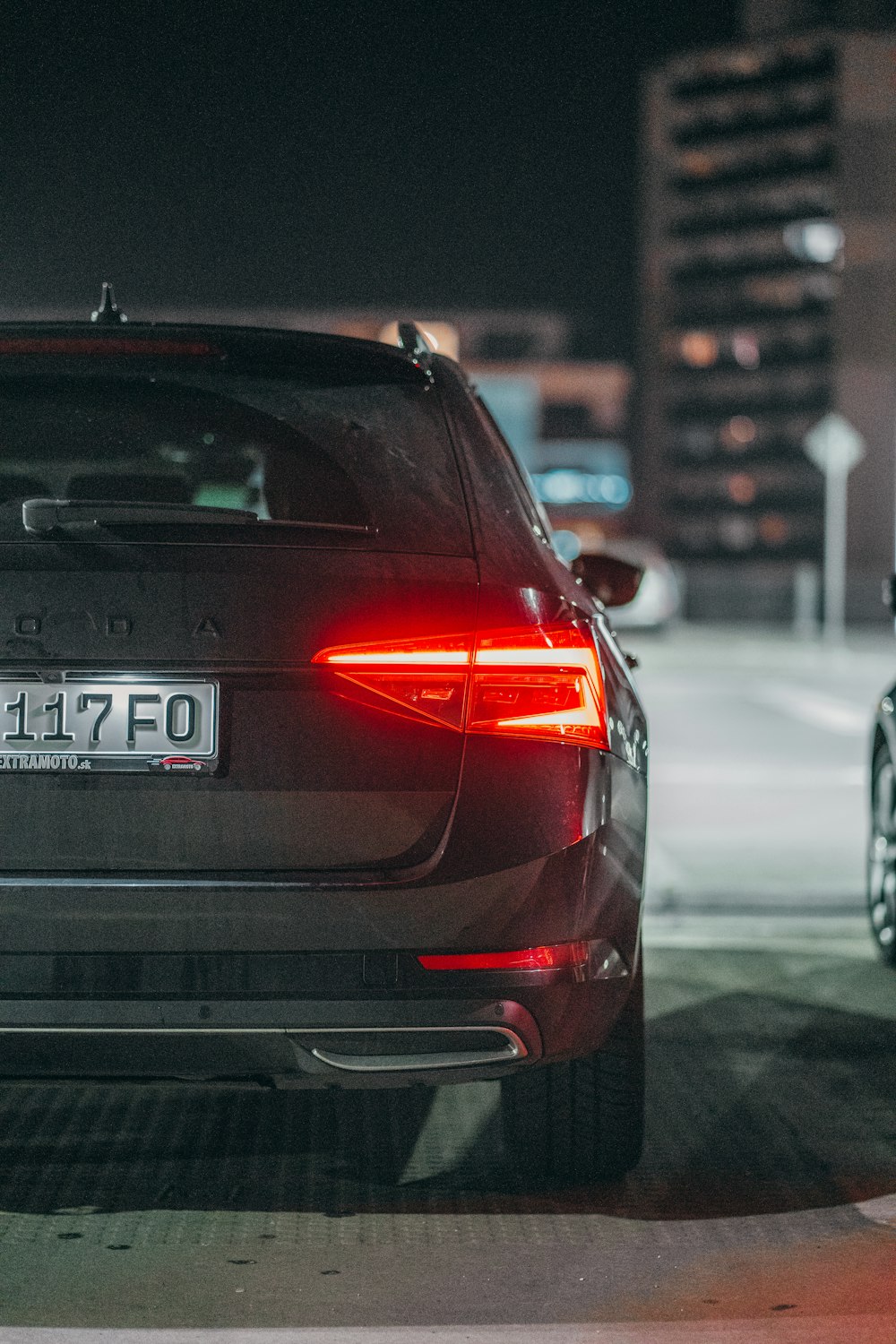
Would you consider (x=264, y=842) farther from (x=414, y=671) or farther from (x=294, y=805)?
(x=414, y=671)

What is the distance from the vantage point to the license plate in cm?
308

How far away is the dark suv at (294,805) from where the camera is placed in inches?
121

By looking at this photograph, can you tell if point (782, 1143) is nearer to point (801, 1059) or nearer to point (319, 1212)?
point (801, 1059)

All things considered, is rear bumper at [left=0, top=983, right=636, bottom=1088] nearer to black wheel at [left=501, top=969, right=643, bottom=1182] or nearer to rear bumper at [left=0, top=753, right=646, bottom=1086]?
rear bumper at [left=0, top=753, right=646, bottom=1086]

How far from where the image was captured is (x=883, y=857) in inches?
261

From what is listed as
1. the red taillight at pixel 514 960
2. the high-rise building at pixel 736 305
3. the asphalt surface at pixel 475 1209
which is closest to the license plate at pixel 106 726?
the red taillight at pixel 514 960

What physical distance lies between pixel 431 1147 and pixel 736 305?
13058 centimetres

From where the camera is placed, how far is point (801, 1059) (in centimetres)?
521

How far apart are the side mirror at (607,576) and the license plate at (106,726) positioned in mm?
1842

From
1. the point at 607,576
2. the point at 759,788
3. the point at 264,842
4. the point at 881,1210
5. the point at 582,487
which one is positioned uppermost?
the point at 582,487

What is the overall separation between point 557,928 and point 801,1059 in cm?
224

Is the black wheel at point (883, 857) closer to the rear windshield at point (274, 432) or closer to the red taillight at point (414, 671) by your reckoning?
the rear windshield at point (274, 432)

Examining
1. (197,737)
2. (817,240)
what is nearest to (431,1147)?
(197,737)

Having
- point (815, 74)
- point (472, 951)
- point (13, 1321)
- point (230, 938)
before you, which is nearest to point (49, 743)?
point (230, 938)
